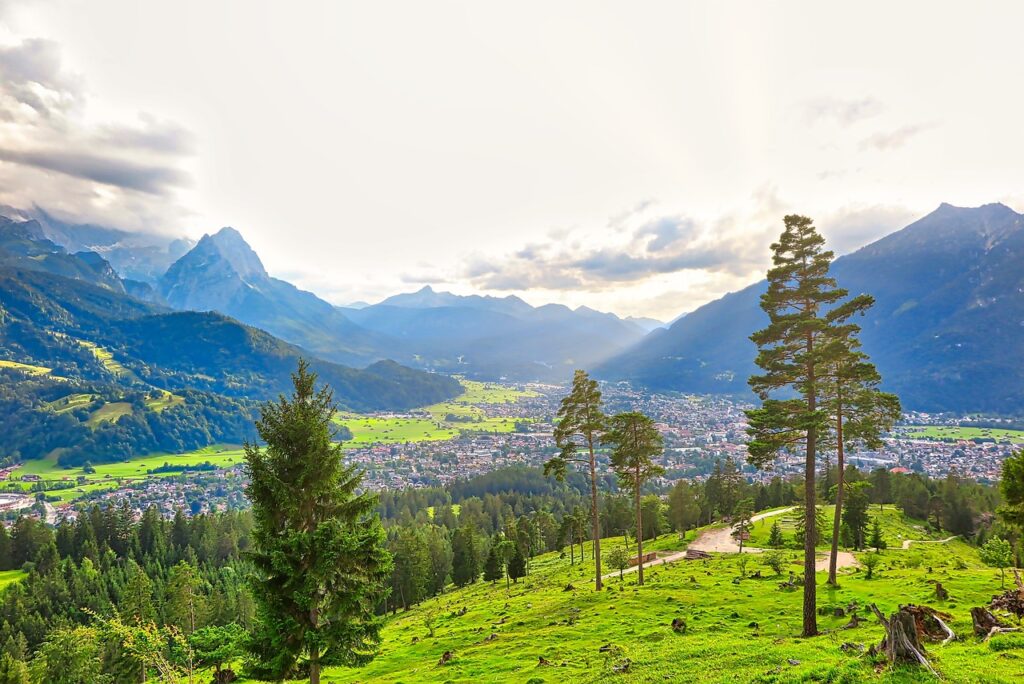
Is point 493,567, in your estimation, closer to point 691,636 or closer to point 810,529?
point 691,636

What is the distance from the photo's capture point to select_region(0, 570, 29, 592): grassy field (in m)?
83.1

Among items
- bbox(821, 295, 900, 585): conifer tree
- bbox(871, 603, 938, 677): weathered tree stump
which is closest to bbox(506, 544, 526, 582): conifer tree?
bbox(821, 295, 900, 585): conifer tree

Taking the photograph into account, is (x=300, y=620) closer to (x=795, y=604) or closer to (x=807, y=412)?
(x=807, y=412)

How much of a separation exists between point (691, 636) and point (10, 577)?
125111 mm

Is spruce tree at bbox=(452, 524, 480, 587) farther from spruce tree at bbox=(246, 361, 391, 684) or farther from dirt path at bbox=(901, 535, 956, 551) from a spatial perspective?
spruce tree at bbox=(246, 361, 391, 684)

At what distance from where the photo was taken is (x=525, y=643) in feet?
96.8

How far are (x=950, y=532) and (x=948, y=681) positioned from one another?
3954 inches

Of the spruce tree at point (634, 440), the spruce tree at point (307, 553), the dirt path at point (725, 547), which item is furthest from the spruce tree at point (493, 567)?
the spruce tree at point (307, 553)

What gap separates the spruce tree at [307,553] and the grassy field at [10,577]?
104 meters

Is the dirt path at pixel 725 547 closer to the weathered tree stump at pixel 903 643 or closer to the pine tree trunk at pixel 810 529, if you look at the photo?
the pine tree trunk at pixel 810 529

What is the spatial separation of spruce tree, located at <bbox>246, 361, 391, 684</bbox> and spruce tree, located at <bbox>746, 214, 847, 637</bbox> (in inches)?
771

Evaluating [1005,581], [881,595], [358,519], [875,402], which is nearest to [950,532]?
[1005,581]

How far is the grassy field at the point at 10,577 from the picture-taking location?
83.1 metres

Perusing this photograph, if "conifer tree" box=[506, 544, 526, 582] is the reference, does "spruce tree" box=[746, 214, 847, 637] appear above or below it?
Result: above
